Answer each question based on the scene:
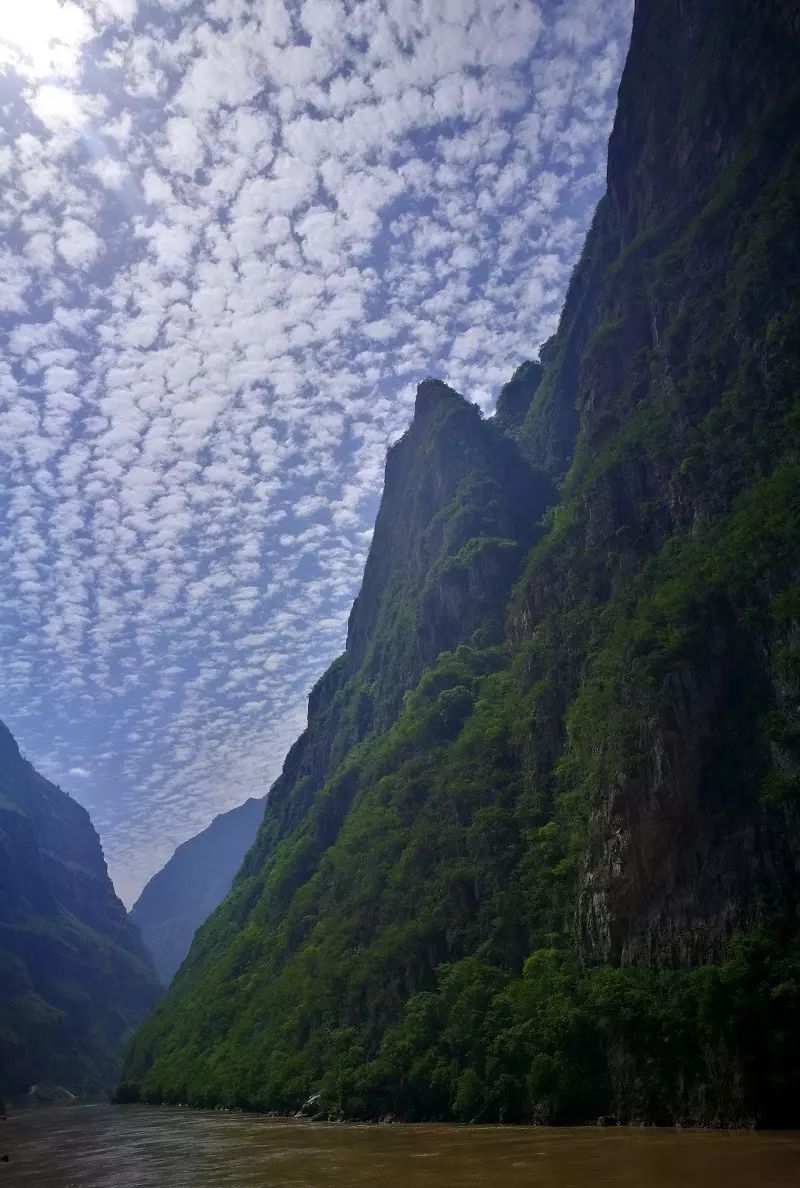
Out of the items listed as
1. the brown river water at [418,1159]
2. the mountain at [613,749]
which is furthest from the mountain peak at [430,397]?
the brown river water at [418,1159]

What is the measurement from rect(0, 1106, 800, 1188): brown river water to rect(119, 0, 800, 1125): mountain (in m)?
5.01

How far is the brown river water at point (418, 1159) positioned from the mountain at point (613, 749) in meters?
5.01

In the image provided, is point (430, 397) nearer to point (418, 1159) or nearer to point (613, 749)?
point (613, 749)

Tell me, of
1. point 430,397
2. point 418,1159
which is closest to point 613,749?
point 418,1159

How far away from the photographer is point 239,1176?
29.9 metres

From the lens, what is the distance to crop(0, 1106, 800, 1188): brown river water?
77.7 ft

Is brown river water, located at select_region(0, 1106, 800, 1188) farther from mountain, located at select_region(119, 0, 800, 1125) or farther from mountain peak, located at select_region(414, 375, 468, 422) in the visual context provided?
mountain peak, located at select_region(414, 375, 468, 422)

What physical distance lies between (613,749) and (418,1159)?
26241 mm

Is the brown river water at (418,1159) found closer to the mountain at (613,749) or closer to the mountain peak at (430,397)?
the mountain at (613,749)

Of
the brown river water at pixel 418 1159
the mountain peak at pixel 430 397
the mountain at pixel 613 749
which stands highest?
the mountain peak at pixel 430 397

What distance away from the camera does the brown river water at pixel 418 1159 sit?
23672 millimetres

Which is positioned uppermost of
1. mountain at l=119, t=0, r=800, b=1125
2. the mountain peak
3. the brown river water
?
the mountain peak

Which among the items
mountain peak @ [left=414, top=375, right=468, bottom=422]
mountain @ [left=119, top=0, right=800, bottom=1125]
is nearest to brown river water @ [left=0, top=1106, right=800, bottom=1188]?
mountain @ [left=119, top=0, right=800, bottom=1125]

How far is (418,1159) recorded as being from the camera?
31406 mm
